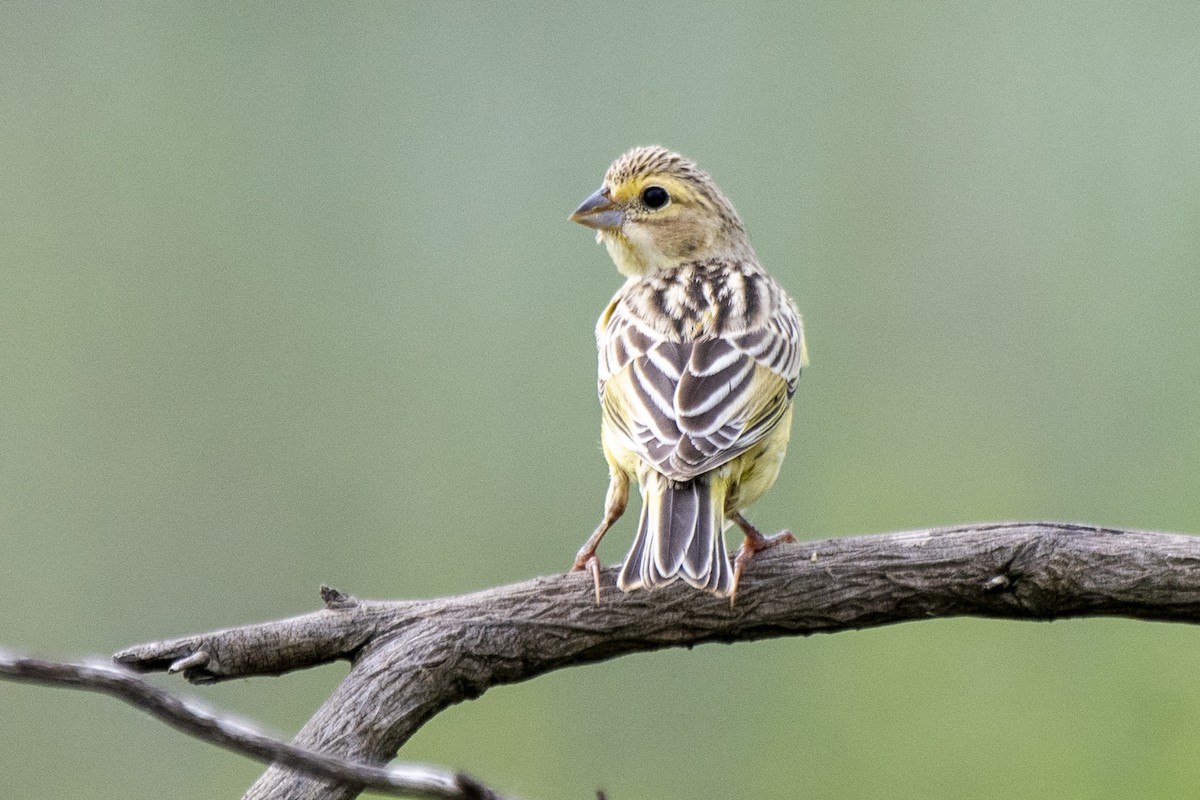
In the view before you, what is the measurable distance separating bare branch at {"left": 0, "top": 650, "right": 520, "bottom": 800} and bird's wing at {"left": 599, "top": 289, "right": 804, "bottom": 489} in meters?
1.79

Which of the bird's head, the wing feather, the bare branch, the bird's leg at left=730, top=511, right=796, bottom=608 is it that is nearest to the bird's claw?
the bird's leg at left=730, top=511, right=796, bottom=608

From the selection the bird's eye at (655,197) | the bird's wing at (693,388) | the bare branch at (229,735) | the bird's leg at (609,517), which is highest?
the bird's eye at (655,197)

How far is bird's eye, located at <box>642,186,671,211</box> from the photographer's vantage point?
184 inches

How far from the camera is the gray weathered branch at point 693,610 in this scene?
308cm

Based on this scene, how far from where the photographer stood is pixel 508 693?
280 inches

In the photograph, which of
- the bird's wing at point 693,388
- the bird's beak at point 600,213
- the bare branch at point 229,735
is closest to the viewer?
the bare branch at point 229,735

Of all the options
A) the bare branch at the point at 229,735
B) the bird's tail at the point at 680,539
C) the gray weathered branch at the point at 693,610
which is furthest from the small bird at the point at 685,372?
the bare branch at the point at 229,735

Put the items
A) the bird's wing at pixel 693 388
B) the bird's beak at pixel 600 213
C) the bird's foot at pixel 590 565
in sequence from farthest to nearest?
1. the bird's beak at pixel 600 213
2. the bird's wing at pixel 693 388
3. the bird's foot at pixel 590 565

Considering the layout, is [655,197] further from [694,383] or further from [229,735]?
[229,735]

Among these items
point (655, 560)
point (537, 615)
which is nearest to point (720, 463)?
point (655, 560)

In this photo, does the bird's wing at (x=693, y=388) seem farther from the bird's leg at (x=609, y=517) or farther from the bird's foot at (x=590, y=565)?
the bird's foot at (x=590, y=565)

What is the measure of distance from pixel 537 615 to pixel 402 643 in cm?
32

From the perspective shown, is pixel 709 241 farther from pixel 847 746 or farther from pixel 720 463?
pixel 847 746

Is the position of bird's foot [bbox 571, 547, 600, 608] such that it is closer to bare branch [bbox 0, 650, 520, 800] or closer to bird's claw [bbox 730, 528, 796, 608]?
bird's claw [bbox 730, 528, 796, 608]
